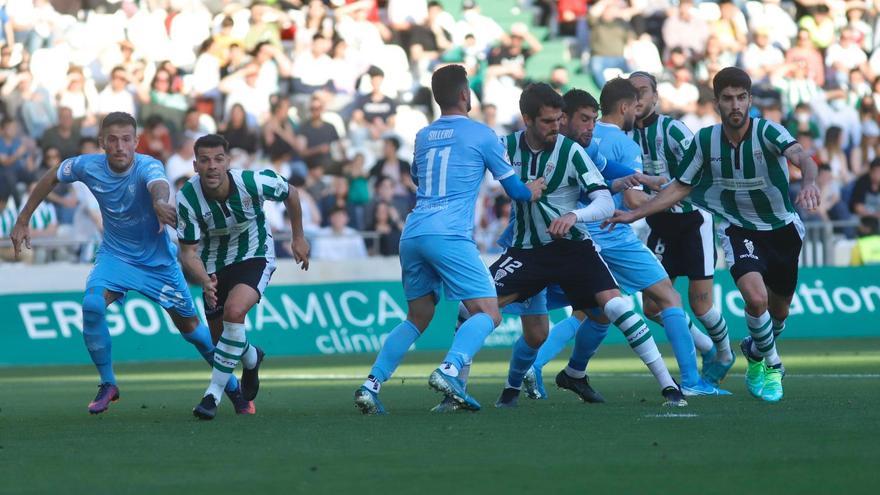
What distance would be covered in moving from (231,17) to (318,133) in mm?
2547

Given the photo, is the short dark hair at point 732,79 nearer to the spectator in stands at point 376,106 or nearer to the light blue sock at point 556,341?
the light blue sock at point 556,341

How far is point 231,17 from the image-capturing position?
23312 millimetres

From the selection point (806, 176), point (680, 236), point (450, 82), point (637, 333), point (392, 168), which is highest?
point (450, 82)

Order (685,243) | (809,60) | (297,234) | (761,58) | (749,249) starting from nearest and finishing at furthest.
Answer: (297,234) < (749,249) < (685,243) < (761,58) < (809,60)

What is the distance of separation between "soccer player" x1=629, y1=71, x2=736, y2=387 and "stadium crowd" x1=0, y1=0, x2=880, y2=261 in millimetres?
8191

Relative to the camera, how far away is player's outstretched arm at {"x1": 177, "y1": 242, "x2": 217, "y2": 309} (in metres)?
9.62

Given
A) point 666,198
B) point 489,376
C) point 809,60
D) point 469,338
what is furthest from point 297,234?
point 809,60

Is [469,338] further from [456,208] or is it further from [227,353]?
[227,353]

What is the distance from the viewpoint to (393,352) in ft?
31.7

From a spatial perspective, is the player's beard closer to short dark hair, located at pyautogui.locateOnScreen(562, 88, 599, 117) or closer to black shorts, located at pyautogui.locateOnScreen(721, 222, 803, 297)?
black shorts, located at pyautogui.locateOnScreen(721, 222, 803, 297)

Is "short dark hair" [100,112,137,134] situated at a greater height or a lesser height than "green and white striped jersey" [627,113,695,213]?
greater

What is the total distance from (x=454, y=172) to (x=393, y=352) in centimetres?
115

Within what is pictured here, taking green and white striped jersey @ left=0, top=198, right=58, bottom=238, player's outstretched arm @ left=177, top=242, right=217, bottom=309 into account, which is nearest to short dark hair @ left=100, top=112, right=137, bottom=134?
player's outstretched arm @ left=177, top=242, right=217, bottom=309

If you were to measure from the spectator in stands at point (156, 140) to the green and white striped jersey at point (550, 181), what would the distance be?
1116 centimetres
